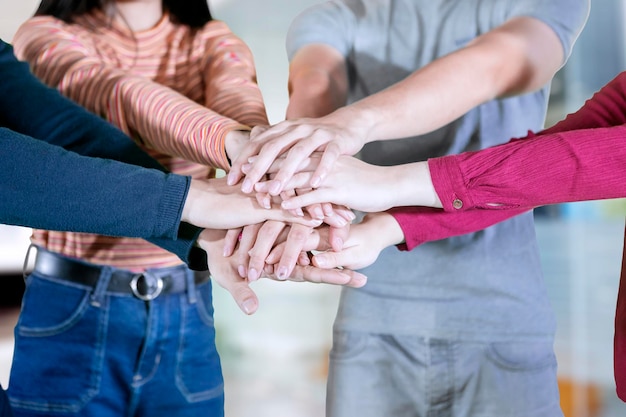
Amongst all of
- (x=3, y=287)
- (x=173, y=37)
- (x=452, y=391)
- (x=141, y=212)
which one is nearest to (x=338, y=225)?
(x=141, y=212)

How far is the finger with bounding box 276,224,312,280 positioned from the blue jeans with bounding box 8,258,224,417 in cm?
22

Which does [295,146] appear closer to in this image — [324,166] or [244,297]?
[324,166]

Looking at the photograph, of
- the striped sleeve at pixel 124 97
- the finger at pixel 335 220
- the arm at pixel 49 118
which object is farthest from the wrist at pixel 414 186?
the arm at pixel 49 118

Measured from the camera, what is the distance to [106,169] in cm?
105

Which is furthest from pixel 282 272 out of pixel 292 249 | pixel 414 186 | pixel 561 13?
pixel 561 13

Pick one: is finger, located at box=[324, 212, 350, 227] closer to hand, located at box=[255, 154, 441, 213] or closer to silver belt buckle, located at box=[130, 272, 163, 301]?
hand, located at box=[255, 154, 441, 213]

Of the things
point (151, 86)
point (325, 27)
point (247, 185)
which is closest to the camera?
point (247, 185)

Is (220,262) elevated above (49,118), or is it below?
below

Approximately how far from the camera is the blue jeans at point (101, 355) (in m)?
1.24

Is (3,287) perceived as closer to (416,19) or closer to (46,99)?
(46,99)

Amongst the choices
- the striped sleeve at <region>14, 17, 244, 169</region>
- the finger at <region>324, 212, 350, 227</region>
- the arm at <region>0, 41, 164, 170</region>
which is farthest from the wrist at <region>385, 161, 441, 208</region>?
the arm at <region>0, 41, 164, 170</region>

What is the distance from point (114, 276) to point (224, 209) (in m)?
0.26

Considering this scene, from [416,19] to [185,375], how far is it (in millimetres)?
806

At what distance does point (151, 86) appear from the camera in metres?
1.36
